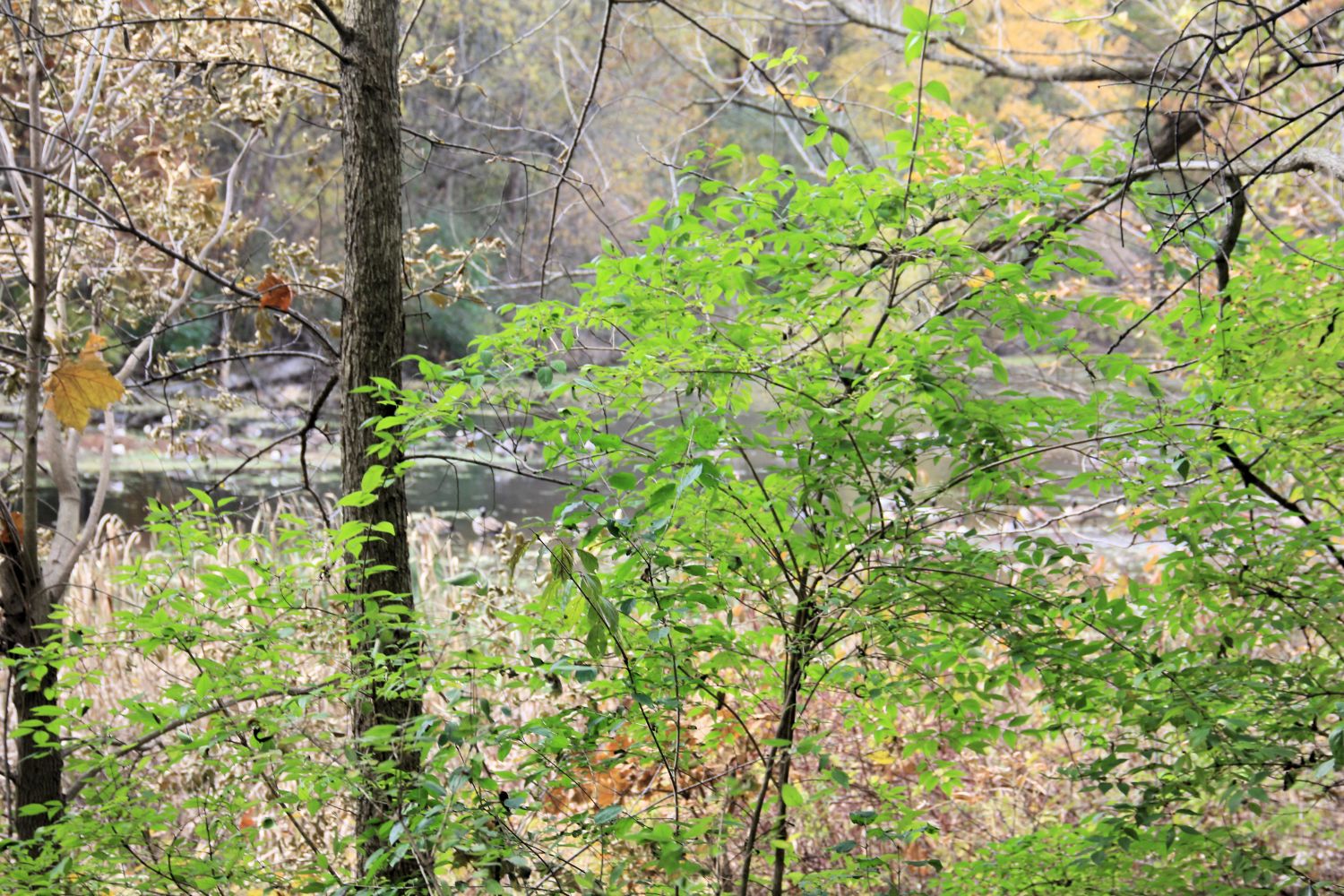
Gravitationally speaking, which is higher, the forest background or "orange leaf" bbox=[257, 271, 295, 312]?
"orange leaf" bbox=[257, 271, 295, 312]

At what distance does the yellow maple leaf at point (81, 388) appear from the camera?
115 inches

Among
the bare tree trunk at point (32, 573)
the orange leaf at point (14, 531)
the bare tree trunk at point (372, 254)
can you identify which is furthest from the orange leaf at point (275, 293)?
the orange leaf at point (14, 531)

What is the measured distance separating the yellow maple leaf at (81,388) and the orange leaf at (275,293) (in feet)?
1.50

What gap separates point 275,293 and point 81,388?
580 millimetres

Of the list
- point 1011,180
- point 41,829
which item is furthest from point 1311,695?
point 41,829

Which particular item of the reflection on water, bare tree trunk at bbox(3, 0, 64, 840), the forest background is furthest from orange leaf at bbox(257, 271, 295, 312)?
the reflection on water

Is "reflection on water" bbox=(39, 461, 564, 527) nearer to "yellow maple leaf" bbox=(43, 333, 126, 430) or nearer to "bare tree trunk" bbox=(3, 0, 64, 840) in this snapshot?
"bare tree trunk" bbox=(3, 0, 64, 840)

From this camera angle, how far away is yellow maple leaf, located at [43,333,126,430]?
2.93m

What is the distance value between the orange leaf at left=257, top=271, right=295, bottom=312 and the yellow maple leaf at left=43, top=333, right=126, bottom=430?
46 centimetres

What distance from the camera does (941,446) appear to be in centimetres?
234

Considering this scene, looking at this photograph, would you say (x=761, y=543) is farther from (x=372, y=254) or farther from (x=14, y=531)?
(x=14, y=531)

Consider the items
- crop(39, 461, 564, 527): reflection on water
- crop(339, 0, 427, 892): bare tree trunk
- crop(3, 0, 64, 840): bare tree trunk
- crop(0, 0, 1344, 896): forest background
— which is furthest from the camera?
crop(39, 461, 564, 527): reflection on water

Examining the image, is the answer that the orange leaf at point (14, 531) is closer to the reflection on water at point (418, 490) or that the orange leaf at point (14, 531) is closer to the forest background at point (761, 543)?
the forest background at point (761, 543)

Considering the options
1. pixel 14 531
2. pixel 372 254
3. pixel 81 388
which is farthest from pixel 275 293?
pixel 14 531
